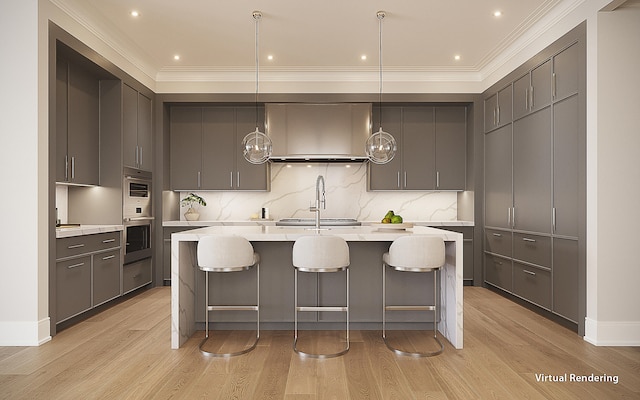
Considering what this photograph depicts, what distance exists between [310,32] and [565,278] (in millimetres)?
3465

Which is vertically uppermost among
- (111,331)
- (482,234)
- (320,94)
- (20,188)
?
(320,94)

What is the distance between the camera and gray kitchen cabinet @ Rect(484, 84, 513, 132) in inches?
205

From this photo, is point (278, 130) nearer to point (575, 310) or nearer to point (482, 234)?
point (482, 234)

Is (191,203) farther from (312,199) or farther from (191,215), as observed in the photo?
(312,199)

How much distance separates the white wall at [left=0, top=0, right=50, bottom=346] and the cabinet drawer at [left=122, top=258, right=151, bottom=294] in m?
1.55

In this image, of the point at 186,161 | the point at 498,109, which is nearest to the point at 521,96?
the point at 498,109

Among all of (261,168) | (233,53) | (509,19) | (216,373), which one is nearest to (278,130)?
(261,168)

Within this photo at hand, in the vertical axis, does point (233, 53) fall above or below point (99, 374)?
above

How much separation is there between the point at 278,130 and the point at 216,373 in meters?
3.81

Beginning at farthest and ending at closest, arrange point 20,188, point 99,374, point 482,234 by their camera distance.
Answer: point 482,234 < point 20,188 < point 99,374

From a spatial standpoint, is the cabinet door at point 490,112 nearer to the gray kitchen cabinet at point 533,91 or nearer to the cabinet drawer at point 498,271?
the gray kitchen cabinet at point 533,91

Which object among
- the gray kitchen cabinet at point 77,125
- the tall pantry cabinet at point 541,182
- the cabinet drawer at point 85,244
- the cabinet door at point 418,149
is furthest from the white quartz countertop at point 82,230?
the tall pantry cabinet at point 541,182

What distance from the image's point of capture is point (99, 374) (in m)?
2.88

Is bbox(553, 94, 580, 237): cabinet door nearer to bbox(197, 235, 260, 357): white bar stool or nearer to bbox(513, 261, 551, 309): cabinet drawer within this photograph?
bbox(513, 261, 551, 309): cabinet drawer
